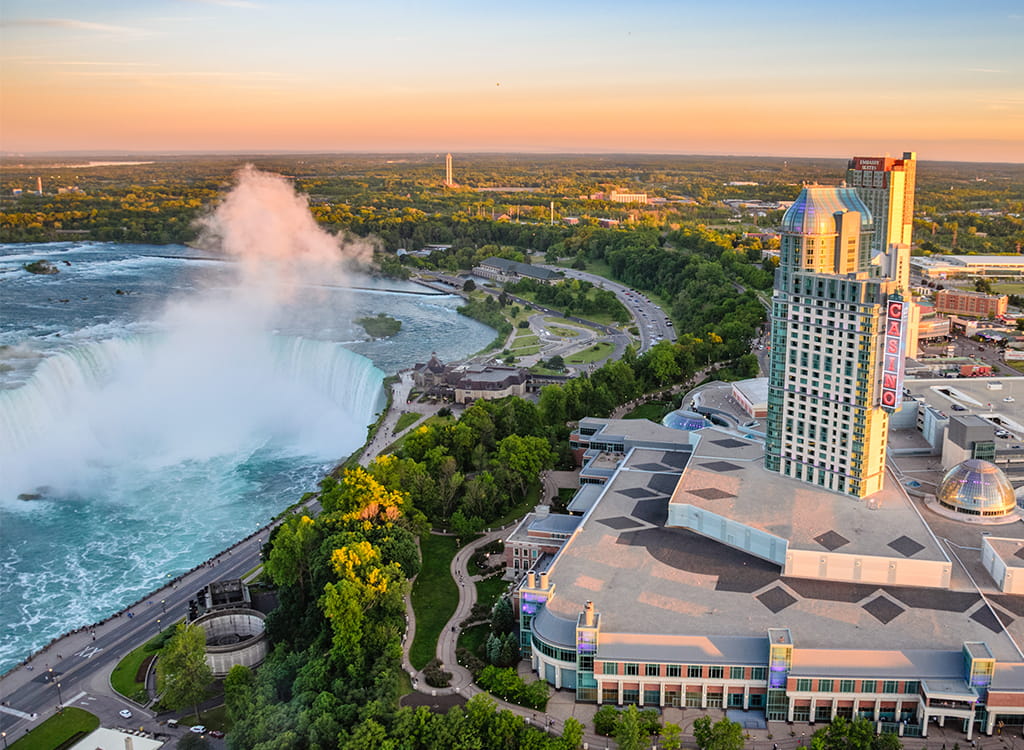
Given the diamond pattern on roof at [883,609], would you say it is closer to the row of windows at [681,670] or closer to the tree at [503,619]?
the row of windows at [681,670]

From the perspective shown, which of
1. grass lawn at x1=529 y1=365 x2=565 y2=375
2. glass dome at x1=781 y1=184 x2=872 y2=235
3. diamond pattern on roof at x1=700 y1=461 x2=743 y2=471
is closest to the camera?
glass dome at x1=781 y1=184 x2=872 y2=235

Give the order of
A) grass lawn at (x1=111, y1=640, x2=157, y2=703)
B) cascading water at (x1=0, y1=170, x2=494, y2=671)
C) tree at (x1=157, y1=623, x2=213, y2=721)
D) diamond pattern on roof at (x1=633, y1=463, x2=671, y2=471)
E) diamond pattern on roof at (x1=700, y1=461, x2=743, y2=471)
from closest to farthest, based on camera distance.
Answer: tree at (x1=157, y1=623, x2=213, y2=721)
grass lawn at (x1=111, y1=640, x2=157, y2=703)
diamond pattern on roof at (x1=700, y1=461, x2=743, y2=471)
cascading water at (x1=0, y1=170, x2=494, y2=671)
diamond pattern on roof at (x1=633, y1=463, x2=671, y2=471)

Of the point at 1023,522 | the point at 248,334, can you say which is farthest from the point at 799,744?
the point at 248,334

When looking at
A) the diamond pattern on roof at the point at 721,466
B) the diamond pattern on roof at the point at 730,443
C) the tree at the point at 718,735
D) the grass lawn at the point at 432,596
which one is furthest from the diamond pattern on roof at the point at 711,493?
→ the tree at the point at 718,735

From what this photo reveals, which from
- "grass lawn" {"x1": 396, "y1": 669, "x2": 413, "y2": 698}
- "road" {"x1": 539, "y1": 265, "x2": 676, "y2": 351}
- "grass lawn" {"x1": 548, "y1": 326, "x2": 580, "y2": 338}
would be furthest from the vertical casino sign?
"grass lawn" {"x1": 548, "y1": 326, "x2": 580, "y2": 338}

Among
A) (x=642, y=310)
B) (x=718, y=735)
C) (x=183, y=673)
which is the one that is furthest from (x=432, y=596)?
(x=642, y=310)

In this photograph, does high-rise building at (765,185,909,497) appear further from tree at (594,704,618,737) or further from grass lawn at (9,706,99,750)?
grass lawn at (9,706,99,750)

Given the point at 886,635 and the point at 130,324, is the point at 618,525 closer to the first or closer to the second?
the point at 886,635
